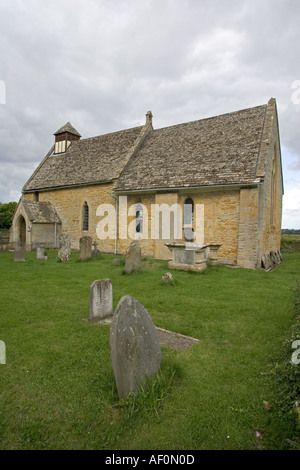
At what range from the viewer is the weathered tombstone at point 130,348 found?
346cm

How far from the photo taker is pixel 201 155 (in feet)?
55.8

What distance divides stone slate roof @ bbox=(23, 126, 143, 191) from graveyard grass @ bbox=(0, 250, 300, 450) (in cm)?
1460

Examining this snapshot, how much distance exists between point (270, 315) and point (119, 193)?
14123 mm

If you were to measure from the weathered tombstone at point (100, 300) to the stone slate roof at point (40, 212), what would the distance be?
1738cm

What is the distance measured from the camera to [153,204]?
17.6 metres

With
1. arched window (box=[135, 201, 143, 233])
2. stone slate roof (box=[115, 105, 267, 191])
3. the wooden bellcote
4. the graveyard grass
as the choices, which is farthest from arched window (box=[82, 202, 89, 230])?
the graveyard grass

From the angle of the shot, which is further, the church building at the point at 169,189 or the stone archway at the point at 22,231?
the stone archway at the point at 22,231

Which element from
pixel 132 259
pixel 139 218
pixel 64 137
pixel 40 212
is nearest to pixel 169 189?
pixel 139 218

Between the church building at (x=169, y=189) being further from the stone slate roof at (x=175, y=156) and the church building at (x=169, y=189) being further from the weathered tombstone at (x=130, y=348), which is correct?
the weathered tombstone at (x=130, y=348)

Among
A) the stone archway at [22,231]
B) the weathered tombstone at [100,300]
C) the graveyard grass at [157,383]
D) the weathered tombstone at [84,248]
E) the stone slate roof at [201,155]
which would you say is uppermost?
the stone slate roof at [201,155]

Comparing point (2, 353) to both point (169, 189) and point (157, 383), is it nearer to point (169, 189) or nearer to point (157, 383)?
point (157, 383)

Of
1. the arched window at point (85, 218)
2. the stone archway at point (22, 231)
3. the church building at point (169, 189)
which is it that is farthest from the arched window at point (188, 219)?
the stone archway at point (22, 231)

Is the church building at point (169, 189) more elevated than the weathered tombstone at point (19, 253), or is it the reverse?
the church building at point (169, 189)
